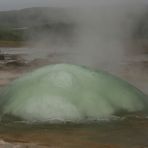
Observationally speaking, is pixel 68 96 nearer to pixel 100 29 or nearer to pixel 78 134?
pixel 78 134

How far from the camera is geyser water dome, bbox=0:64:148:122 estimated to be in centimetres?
605

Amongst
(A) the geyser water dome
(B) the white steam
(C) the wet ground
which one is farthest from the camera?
(B) the white steam

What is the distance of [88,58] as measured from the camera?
15086mm

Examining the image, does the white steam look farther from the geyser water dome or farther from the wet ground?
the wet ground

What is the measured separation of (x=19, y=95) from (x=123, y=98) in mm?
1267

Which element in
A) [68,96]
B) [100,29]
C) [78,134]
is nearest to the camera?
[78,134]

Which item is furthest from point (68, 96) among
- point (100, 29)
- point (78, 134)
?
point (100, 29)

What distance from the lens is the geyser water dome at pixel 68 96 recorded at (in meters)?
6.05

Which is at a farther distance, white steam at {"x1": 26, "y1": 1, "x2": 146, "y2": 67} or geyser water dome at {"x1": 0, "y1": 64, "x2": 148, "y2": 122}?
white steam at {"x1": 26, "y1": 1, "x2": 146, "y2": 67}

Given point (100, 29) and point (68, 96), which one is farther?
point (100, 29)

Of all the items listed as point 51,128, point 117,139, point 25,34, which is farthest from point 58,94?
point 25,34

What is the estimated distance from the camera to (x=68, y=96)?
6199 millimetres

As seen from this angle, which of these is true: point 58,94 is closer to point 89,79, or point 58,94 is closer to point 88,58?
point 89,79

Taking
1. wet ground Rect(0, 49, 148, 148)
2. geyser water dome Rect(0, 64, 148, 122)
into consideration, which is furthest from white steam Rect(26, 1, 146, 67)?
wet ground Rect(0, 49, 148, 148)
